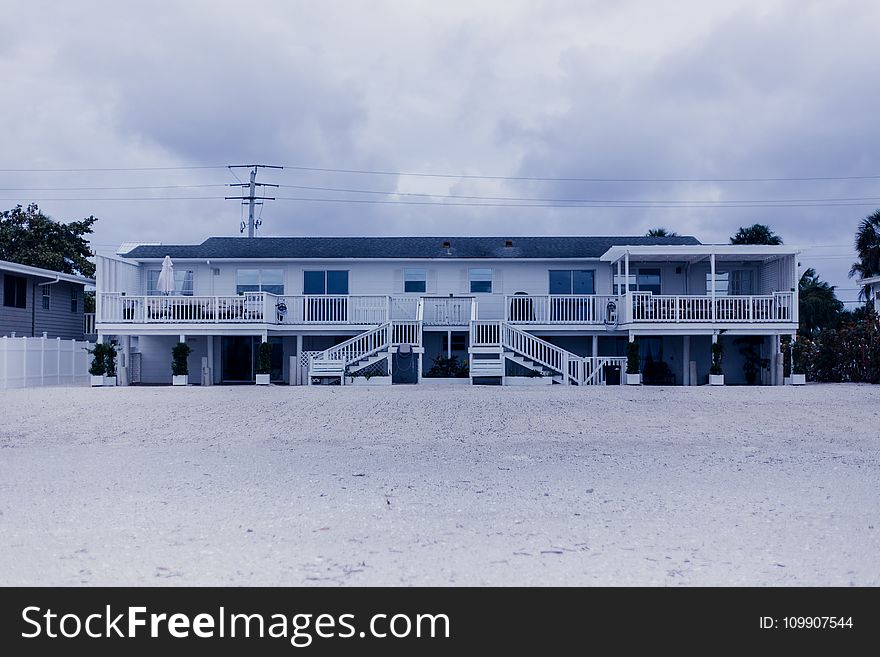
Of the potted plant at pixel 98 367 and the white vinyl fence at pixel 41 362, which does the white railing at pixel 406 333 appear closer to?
the potted plant at pixel 98 367

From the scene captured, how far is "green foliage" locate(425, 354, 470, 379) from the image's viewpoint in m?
24.6

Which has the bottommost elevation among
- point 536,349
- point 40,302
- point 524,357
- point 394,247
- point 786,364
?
point 786,364

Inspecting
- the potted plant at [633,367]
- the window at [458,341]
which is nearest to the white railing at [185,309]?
the window at [458,341]

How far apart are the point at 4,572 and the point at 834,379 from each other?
25.7 m

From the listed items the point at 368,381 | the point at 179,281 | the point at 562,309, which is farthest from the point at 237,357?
the point at 562,309

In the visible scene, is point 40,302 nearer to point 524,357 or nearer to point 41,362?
point 41,362

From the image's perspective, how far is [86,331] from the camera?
3644 centimetres

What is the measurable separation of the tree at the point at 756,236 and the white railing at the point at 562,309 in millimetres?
16823

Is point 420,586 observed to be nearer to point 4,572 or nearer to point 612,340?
point 4,572

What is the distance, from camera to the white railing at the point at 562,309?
25.8 meters

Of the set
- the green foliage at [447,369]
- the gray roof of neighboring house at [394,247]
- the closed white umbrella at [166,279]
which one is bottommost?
the green foliage at [447,369]

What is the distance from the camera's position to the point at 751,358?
25.6 metres

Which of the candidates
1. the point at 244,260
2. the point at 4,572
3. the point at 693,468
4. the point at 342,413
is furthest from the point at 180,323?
the point at 4,572

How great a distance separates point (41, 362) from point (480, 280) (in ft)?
47.3
